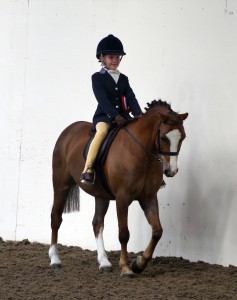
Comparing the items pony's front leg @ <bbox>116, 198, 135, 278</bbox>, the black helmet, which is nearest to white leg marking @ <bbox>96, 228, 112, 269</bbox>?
pony's front leg @ <bbox>116, 198, 135, 278</bbox>

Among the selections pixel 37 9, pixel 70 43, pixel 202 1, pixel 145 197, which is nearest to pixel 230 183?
pixel 145 197

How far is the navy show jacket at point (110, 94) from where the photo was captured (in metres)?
5.62

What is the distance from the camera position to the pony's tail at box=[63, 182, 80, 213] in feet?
20.7

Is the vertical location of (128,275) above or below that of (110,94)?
below

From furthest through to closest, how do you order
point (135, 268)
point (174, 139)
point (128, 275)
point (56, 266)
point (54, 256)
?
1. point (54, 256)
2. point (56, 266)
3. point (135, 268)
4. point (128, 275)
5. point (174, 139)

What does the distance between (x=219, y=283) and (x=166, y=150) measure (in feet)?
3.30

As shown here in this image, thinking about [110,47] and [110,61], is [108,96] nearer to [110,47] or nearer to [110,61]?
[110,61]

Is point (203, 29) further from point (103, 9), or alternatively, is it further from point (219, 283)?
point (219, 283)

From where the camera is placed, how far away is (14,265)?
19.8ft

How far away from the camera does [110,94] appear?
5.70 metres

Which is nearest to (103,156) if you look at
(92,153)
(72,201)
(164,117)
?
(92,153)

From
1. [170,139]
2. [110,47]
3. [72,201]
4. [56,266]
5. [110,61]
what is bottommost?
[56,266]

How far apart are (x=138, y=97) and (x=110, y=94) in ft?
2.80

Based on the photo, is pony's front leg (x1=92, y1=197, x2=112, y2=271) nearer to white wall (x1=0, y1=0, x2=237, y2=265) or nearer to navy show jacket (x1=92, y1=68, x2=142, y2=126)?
white wall (x1=0, y1=0, x2=237, y2=265)
